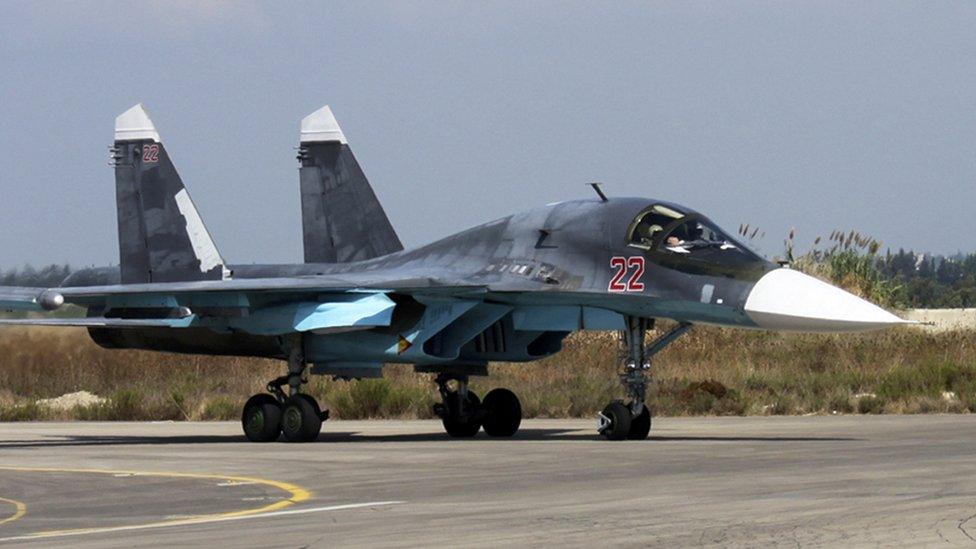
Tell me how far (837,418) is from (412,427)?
6290mm

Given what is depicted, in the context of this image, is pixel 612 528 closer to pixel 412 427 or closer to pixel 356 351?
pixel 356 351

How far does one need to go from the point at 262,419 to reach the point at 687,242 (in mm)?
5996

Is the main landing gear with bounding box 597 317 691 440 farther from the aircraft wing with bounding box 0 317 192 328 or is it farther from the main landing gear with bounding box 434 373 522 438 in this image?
the aircraft wing with bounding box 0 317 192 328

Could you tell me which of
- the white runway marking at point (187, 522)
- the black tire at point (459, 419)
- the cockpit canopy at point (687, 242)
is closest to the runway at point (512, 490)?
the white runway marking at point (187, 522)

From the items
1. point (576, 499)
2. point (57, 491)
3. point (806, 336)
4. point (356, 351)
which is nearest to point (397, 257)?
point (356, 351)

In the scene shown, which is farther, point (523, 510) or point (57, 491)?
point (57, 491)

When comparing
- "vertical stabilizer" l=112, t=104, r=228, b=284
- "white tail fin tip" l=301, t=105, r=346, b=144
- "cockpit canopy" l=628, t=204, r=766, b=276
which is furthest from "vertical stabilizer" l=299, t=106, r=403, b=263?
"cockpit canopy" l=628, t=204, r=766, b=276

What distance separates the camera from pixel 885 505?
11.8 metres

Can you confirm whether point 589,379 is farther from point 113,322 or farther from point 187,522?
point 187,522

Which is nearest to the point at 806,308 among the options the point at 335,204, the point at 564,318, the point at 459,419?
the point at 564,318

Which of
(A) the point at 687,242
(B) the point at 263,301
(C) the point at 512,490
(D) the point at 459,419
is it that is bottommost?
(C) the point at 512,490

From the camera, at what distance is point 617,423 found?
20.2 m

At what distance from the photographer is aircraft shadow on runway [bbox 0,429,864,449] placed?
2038 centimetres

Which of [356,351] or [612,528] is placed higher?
[356,351]
